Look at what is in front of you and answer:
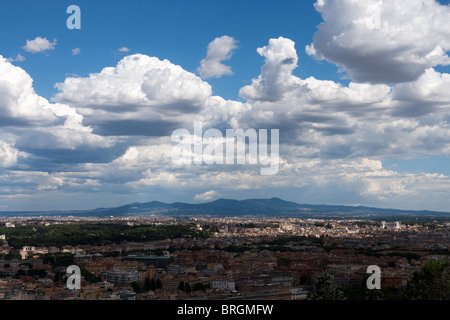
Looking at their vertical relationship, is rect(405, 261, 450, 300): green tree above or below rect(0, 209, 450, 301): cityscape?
above

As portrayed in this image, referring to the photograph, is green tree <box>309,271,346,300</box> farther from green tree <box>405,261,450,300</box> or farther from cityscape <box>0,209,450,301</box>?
green tree <box>405,261,450,300</box>

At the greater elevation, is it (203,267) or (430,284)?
(430,284)

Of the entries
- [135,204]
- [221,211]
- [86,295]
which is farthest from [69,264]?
[135,204]

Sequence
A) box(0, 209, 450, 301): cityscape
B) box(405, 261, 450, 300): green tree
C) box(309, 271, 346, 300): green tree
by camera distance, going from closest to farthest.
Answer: box(405, 261, 450, 300): green tree < box(309, 271, 346, 300): green tree < box(0, 209, 450, 301): cityscape

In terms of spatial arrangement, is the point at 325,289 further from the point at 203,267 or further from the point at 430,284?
the point at 203,267

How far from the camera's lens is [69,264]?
3703 cm

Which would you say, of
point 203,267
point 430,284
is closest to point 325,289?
point 430,284

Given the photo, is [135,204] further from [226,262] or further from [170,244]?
[226,262]

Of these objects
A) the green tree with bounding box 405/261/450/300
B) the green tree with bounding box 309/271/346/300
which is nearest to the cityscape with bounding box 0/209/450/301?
the green tree with bounding box 405/261/450/300

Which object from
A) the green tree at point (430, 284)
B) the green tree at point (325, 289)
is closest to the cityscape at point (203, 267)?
the green tree at point (430, 284)

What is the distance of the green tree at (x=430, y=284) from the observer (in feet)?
46.3

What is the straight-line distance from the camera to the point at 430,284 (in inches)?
574

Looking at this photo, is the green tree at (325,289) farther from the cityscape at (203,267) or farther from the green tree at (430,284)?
the green tree at (430,284)

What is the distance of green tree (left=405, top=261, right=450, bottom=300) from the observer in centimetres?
1411
